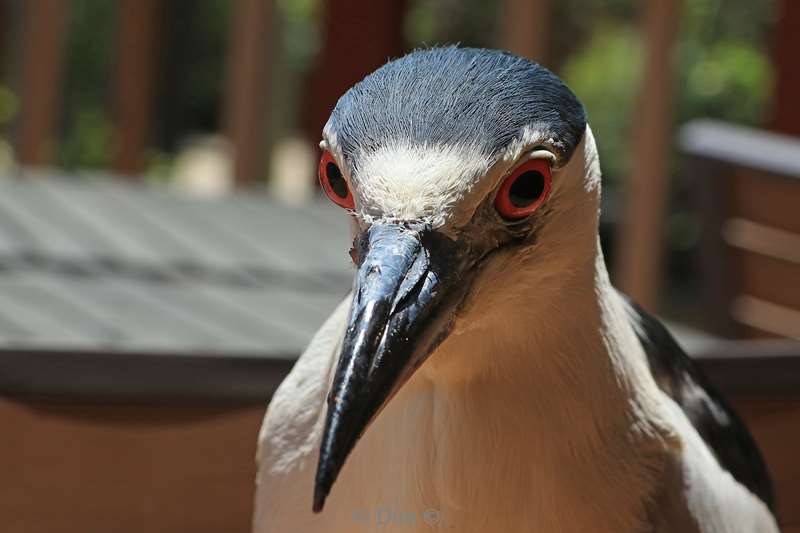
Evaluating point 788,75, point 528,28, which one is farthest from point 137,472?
point 788,75

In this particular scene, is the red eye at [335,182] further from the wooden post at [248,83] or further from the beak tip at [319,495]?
the wooden post at [248,83]

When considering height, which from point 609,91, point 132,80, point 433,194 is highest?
point 433,194

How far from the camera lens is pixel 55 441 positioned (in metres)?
1.96

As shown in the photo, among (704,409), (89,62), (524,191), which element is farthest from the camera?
(89,62)

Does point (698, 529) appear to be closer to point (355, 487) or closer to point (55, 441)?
point (355, 487)

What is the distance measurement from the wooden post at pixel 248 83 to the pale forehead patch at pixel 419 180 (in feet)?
9.87

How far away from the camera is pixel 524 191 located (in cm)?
119

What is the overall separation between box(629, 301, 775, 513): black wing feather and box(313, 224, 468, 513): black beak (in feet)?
1.82

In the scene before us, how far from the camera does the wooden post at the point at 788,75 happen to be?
451cm

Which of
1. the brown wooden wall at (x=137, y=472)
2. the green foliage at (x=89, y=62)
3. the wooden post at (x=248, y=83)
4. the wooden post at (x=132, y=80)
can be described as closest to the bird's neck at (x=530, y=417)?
the brown wooden wall at (x=137, y=472)

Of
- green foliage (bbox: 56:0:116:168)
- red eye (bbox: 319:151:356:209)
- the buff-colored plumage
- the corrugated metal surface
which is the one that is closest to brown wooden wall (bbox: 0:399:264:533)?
the corrugated metal surface

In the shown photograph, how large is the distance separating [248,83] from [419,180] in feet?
10.2

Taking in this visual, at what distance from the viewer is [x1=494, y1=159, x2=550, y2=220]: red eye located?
46.1 inches

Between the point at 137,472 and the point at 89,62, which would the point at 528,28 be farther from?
the point at 89,62
